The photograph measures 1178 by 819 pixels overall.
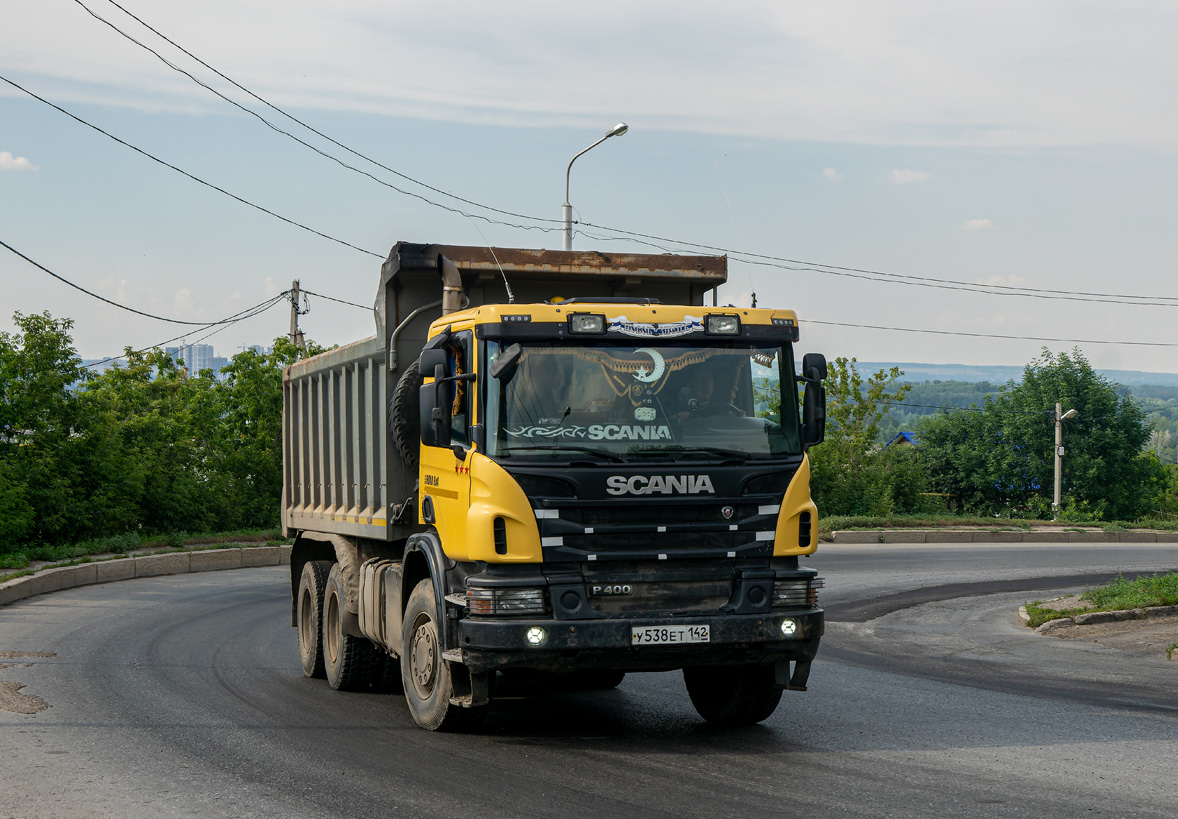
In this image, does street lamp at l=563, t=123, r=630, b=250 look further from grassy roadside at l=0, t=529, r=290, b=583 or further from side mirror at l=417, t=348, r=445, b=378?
side mirror at l=417, t=348, r=445, b=378

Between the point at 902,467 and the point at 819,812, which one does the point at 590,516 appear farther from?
the point at 902,467

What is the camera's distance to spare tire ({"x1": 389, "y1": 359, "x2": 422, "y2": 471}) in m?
8.43

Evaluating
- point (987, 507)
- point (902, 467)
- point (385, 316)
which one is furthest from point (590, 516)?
point (987, 507)

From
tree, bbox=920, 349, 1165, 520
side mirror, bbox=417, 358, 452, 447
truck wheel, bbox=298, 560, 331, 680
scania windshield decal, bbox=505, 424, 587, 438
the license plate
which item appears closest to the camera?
the license plate

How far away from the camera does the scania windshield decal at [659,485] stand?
22.7ft

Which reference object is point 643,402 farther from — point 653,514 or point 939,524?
point 939,524

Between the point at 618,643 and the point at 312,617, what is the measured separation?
16.0 feet

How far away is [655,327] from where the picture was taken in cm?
737

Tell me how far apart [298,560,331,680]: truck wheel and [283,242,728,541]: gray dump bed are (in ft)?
2.43

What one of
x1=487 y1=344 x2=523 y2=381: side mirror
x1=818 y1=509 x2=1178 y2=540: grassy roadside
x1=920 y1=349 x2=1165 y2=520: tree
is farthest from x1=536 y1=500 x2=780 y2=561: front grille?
x1=920 y1=349 x2=1165 y2=520: tree

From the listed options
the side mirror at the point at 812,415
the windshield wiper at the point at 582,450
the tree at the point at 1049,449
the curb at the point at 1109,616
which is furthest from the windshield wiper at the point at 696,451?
the tree at the point at 1049,449

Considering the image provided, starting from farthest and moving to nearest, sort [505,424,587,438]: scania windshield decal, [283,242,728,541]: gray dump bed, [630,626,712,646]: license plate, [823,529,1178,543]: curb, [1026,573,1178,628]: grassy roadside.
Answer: [823,529,1178,543]: curb, [1026,573,1178,628]: grassy roadside, [283,242,728,541]: gray dump bed, [505,424,587,438]: scania windshield decal, [630,626,712,646]: license plate

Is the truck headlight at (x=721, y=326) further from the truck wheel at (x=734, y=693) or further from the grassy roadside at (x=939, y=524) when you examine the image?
the grassy roadside at (x=939, y=524)

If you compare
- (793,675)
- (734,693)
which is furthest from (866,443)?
(793,675)
